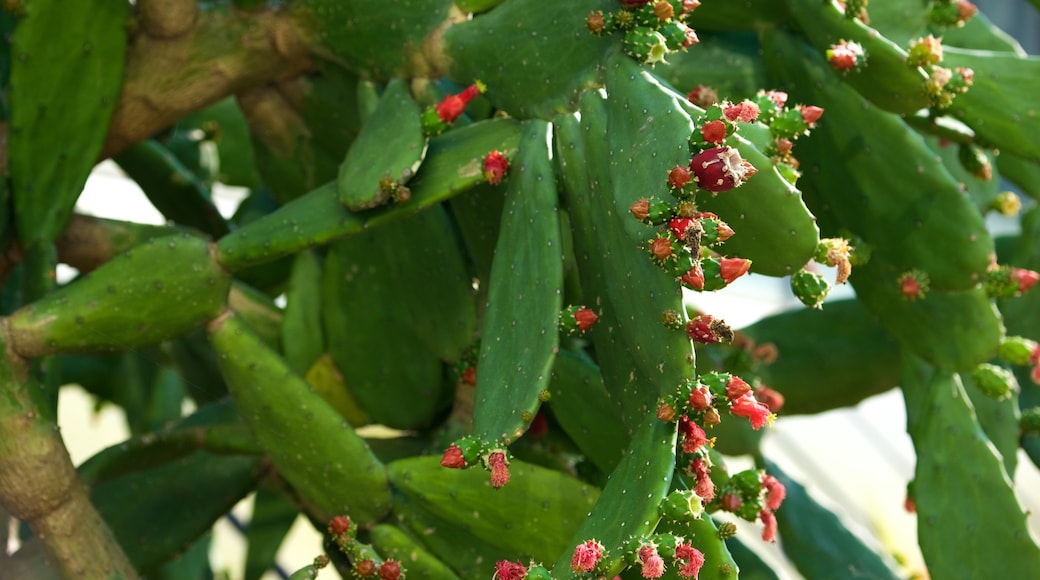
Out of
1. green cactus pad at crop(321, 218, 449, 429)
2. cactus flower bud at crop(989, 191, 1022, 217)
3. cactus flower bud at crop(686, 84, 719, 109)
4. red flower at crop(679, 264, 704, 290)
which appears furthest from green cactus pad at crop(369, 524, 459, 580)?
cactus flower bud at crop(989, 191, 1022, 217)

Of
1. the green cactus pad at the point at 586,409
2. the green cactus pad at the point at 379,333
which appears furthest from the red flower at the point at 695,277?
the green cactus pad at the point at 379,333

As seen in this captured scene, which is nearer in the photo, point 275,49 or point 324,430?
point 324,430

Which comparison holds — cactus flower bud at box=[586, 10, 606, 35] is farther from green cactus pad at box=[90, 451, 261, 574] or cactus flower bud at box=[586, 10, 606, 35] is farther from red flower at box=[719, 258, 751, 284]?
green cactus pad at box=[90, 451, 261, 574]

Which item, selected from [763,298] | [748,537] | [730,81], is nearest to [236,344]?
[730,81]

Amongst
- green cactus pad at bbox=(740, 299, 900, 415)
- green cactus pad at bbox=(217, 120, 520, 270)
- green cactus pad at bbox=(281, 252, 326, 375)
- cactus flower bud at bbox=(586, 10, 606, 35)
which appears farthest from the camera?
green cactus pad at bbox=(740, 299, 900, 415)

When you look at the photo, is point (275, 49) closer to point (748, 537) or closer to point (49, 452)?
point (49, 452)

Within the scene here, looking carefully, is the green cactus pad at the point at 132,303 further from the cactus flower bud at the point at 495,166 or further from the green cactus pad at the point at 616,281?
the green cactus pad at the point at 616,281

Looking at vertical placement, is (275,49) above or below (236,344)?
above
